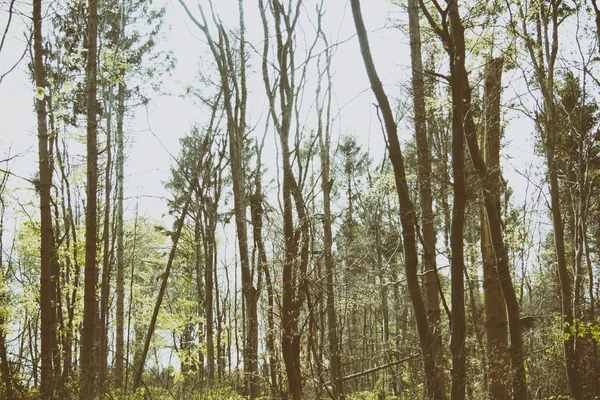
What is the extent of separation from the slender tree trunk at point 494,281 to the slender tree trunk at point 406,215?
10.1 ft

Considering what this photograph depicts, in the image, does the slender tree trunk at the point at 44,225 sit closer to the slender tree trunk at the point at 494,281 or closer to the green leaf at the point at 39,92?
the green leaf at the point at 39,92

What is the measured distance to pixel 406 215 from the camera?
2.72 meters

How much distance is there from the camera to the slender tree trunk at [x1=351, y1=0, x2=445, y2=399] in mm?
2691

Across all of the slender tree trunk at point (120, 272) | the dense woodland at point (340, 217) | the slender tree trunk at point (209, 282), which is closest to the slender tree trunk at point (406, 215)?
the dense woodland at point (340, 217)

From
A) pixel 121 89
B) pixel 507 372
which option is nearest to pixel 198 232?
pixel 121 89

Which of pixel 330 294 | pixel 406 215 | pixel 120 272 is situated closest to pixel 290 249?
pixel 330 294

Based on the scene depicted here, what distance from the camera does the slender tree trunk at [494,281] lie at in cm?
598

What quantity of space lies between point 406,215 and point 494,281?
4.42 meters

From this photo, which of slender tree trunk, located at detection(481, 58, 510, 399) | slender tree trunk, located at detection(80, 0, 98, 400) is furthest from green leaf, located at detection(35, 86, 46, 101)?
slender tree trunk, located at detection(481, 58, 510, 399)

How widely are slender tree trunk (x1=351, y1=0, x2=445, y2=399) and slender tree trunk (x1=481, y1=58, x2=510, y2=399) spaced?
3.09 meters

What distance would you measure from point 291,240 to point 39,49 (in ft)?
11.2

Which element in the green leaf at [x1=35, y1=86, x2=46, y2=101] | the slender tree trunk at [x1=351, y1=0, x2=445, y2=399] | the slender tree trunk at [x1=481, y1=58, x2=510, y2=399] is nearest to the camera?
the slender tree trunk at [x1=351, y1=0, x2=445, y2=399]

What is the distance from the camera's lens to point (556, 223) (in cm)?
823

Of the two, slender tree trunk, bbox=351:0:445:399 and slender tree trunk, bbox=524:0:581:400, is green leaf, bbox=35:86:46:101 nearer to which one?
slender tree trunk, bbox=351:0:445:399
